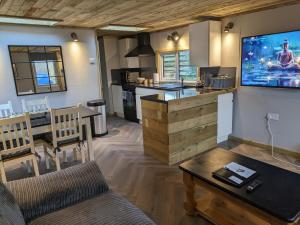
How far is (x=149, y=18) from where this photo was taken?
3863 millimetres

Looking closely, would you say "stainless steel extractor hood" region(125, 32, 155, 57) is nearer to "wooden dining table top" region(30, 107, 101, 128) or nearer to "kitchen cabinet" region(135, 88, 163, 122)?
"kitchen cabinet" region(135, 88, 163, 122)

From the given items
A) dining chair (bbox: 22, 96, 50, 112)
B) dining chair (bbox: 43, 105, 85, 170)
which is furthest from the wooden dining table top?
dining chair (bbox: 22, 96, 50, 112)

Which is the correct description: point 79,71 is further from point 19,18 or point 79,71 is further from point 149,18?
point 149,18

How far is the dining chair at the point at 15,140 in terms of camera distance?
2461 millimetres

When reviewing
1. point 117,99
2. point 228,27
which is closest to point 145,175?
point 228,27

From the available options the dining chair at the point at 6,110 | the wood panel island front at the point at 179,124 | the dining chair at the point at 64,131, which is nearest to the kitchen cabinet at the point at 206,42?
the wood panel island front at the point at 179,124

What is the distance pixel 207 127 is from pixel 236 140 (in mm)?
874

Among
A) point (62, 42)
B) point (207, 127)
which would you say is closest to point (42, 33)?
point (62, 42)

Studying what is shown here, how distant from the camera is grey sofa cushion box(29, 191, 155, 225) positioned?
56.3 inches

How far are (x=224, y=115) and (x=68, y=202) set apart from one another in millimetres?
2993

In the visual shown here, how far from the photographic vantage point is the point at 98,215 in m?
1.49

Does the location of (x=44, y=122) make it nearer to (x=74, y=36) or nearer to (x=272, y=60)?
(x=74, y=36)

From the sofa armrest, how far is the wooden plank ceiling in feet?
6.77

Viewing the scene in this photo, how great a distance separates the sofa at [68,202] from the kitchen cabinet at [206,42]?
9.64 feet
